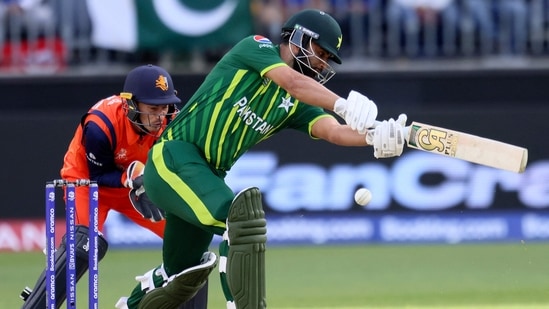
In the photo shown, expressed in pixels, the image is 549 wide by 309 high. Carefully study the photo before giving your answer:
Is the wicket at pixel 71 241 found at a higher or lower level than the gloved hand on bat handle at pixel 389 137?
lower

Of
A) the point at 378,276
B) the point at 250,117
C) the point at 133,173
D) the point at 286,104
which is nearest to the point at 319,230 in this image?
the point at 378,276

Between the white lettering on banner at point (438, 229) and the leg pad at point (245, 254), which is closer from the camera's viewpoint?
the leg pad at point (245, 254)

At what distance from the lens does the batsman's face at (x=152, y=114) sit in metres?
6.01

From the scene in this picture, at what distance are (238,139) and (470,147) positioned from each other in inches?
44.4

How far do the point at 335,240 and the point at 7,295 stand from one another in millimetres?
3641

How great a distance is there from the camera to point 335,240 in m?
10.7

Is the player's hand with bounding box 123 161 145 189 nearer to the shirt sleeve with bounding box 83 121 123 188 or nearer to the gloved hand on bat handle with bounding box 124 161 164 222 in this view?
the gloved hand on bat handle with bounding box 124 161 164 222

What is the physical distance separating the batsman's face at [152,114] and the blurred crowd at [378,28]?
5103 mm

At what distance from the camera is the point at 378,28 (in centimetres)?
1140

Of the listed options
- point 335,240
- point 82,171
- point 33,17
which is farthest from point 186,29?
point 82,171

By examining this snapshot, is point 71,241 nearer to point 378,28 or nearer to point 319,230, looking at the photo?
point 319,230

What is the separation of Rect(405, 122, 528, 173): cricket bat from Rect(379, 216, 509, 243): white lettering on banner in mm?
5678

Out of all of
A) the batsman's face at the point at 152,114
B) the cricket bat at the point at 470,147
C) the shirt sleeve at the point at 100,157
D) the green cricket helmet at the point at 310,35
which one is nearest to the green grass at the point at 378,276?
the shirt sleeve at the point at 100,157

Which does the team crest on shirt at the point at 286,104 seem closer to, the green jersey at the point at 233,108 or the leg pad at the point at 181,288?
the green jersey at the point at 233,108
